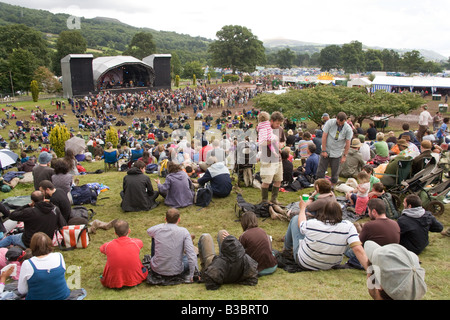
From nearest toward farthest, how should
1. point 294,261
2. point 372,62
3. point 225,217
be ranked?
point 294,261
point 225,217
point 372,62

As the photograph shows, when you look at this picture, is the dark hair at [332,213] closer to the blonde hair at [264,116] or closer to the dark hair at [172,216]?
the dark hair at [172,216]

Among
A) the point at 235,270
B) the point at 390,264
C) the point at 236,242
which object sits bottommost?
the point at 235,270

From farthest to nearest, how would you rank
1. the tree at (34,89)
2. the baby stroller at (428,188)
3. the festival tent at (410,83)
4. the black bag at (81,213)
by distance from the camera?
1. the festival tent at (410,83)
2. the tree at (34,89)
3. the baby stroller at (428,188)
4. the black bag at (81,213)

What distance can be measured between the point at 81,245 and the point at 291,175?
4.64 metres

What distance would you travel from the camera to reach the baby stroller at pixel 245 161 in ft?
25.3

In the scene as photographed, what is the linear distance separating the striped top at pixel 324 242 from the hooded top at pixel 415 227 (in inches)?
45.9

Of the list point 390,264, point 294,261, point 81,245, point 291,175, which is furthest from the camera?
point 291,175

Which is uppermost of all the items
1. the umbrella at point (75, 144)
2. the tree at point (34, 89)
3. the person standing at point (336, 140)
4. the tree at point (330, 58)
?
the tree at point (330, 58)

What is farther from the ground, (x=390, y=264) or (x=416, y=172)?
(x=390, y=264)

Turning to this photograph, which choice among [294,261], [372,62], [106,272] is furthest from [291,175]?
[372,62]

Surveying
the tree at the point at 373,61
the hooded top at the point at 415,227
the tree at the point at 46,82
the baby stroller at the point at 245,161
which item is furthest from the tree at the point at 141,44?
the hooded top at the point at 415,227

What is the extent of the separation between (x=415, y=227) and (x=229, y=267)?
104 inches

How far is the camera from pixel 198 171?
9.07 metres

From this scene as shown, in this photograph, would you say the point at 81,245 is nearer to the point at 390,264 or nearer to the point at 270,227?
the point at 270,227
